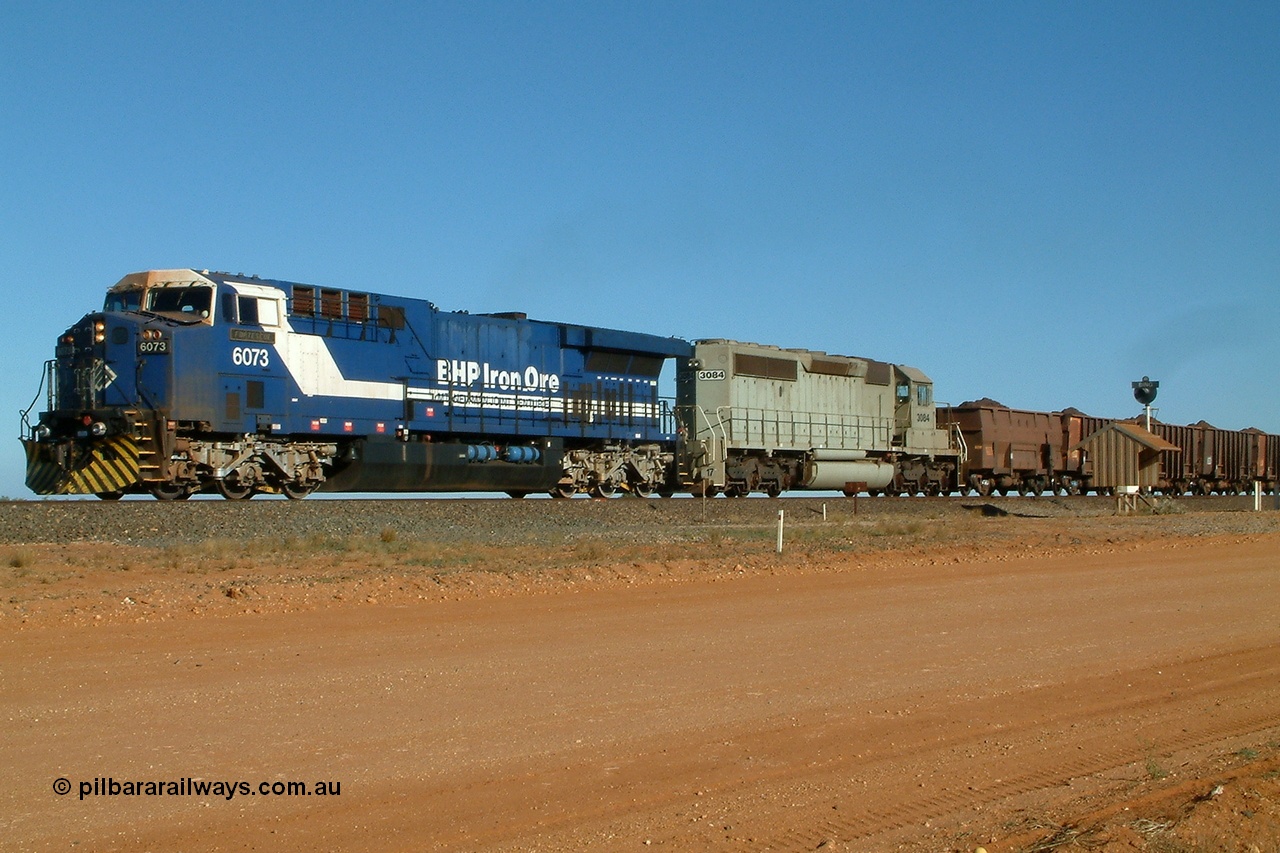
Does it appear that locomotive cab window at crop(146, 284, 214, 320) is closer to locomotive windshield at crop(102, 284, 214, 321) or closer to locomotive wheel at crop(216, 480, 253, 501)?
locomotive windshield at crop(102, 284, 214, 321)

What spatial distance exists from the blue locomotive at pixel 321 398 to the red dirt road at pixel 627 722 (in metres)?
10.8

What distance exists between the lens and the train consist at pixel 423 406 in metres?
21.9

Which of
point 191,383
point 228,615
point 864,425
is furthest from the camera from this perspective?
point 864,425

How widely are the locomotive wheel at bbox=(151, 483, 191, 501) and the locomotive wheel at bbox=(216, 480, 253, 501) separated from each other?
646 millimetres

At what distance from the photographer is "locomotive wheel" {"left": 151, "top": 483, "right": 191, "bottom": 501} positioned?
22.0 m

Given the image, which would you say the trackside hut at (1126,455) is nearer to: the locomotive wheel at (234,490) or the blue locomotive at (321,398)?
the blue locomotive at (321,398)

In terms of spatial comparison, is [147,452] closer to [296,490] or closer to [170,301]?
[170,301]

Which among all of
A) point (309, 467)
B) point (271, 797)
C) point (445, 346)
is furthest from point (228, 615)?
point (445, 346)

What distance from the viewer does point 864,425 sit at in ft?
124

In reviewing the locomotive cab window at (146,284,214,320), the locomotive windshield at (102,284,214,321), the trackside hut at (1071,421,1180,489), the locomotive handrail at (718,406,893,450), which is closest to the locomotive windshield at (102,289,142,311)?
the locomotive windshield at (102,284,214,321)

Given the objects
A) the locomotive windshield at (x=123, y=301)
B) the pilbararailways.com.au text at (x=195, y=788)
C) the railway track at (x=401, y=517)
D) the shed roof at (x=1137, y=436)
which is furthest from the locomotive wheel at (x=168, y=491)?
the shed roof at (x=1137, y=436)

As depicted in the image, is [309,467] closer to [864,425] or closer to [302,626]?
[302,626]

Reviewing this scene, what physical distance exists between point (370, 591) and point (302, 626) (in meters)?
2.34

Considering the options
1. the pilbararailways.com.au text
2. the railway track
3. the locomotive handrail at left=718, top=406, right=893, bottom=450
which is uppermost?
the locomotive handrail at left=718, top=406, right=893, bottom=450
